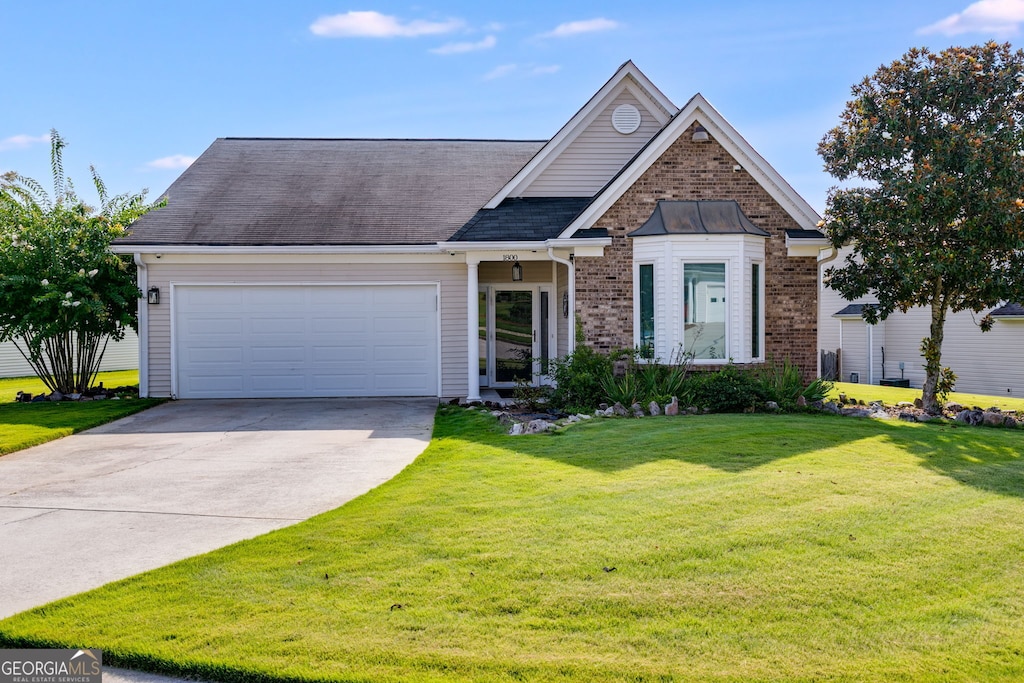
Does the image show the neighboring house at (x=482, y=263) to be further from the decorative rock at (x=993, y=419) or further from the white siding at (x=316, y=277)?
the decorative rock at (x=993, y=419)

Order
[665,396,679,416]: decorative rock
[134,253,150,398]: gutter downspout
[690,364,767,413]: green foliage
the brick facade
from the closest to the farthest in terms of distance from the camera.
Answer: [665,396,679,416]: decorative rock < [690,364,767,413]: green foliage < the brick facade < [134,253,150,398]: gutter downspout

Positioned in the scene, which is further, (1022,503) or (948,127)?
(948,127)

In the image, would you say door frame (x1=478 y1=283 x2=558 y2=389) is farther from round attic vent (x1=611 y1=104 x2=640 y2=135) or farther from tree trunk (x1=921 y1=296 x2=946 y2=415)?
tree trunk (x1=921 y1=296 x2=946 y2=415)

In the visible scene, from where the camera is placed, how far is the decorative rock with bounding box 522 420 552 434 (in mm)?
10625

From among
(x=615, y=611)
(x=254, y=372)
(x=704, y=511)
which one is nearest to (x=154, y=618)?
(x=615, y=611)

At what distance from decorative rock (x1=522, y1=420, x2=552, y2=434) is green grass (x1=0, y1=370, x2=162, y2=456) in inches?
255

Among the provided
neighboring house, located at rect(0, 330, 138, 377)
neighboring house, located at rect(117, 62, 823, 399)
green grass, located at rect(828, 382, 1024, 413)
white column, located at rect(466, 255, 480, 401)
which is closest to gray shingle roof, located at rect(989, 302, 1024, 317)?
green grass, located at rect(828, 382, 1024, 413)

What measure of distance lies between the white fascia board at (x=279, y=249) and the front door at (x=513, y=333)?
7.07ft

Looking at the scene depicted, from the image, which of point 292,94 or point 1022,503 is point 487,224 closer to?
point 292,94

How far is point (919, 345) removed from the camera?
79.3 feet

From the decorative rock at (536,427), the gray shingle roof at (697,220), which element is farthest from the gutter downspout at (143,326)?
the gray shingle roof at (697,220)

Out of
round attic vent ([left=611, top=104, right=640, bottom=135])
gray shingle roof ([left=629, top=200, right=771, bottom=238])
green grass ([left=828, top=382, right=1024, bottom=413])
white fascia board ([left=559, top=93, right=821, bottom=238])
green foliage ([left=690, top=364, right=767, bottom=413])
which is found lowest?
green grass ([left=828, top=382, right=1024, bottom=413])

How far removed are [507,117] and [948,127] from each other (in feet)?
43.6

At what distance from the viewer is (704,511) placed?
623 centimetres
